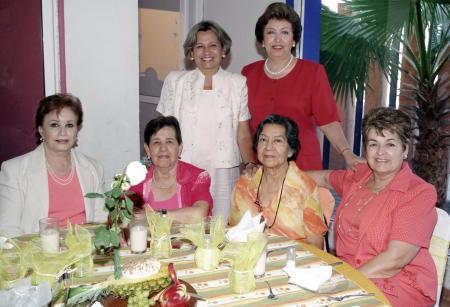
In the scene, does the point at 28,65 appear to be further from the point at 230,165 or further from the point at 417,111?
the point at 417,111

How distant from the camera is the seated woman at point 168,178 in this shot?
→ 2.75 m

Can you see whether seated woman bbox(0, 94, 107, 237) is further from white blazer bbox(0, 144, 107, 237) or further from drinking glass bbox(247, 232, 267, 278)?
drinking glass bbox(247, 232, 267, 278)

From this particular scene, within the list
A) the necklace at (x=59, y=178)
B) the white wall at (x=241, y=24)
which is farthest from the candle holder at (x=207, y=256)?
the white wall at (x=241, y=24)

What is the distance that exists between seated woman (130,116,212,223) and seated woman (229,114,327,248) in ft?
0.79

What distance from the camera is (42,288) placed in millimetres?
1375

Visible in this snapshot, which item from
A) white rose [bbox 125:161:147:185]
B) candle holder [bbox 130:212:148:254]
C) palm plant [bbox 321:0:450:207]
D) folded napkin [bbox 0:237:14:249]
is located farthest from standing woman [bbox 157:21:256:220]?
white rose [bbox 125:161:147:185]

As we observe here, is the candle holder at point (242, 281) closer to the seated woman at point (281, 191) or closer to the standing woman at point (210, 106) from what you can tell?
the seated woman at point (281, 191)

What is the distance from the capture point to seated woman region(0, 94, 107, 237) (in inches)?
102

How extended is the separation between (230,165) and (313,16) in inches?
61.5

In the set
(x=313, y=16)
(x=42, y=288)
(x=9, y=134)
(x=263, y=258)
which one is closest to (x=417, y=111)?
(x=313, y=16)

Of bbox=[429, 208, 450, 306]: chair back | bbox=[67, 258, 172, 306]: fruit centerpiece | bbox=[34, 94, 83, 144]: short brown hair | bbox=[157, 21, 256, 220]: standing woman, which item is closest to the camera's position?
bbox=[67, 258, 172, 306]: fruit centerpiece

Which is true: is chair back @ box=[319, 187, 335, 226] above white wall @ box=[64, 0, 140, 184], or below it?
below

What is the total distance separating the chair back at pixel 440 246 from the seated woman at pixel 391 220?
0.06m

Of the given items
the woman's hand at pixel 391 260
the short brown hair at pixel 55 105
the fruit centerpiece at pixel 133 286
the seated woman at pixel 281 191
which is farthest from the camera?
the short brown hair at pixel 55 105
